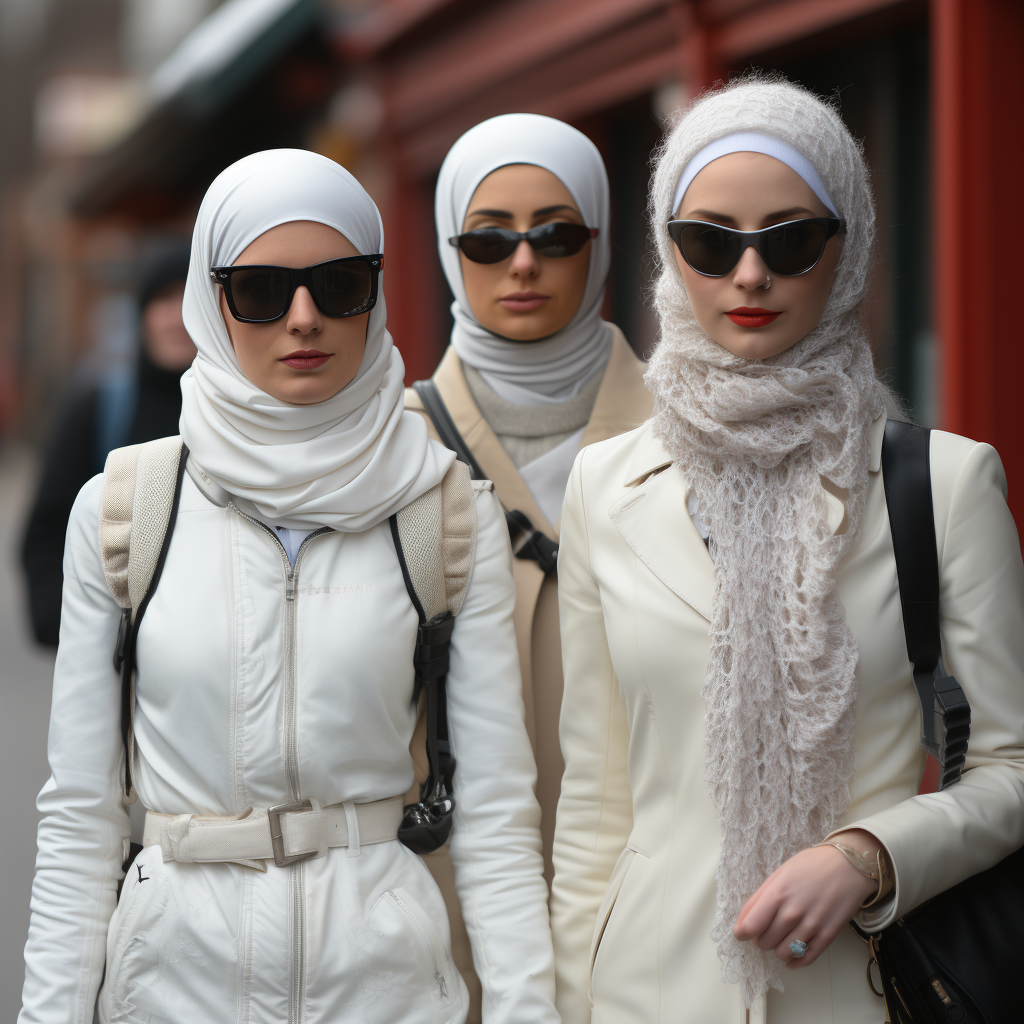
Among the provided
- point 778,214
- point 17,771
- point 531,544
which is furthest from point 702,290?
point 17,771

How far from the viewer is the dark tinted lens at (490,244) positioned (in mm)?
3010

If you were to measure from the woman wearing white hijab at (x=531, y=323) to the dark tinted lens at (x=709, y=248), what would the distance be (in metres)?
0.88

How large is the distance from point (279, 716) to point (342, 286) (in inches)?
28.7

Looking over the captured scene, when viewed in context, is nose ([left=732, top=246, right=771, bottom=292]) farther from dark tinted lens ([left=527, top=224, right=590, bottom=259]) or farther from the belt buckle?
the belt buckle

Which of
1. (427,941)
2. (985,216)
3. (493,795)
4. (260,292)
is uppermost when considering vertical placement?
(985,216)

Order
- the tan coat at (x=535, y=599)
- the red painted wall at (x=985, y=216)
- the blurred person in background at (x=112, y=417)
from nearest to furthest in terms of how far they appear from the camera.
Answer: the tan coat at (x=535, y=599), the blurred person in background at (x=112, y=417), the red painted wall at (x=985, y=216)

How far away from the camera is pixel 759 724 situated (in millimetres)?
2053

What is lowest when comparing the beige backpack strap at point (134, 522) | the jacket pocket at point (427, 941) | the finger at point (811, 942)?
the jacket pocket at point (427, 941)

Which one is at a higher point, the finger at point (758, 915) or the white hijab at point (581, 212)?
the white hijab at point (581, 212)

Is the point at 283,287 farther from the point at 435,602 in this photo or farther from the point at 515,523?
the point at 515,523

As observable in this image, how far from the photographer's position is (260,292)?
2176 millimetres

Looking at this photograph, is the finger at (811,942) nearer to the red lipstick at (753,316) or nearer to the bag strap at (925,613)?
the bag strap at (925,613)

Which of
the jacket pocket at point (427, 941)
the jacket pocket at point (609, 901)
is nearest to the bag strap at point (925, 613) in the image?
the jacket pocket at point (609, 901)

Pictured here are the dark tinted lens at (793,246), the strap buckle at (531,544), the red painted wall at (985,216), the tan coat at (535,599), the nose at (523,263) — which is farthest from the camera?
the red painted wall at (985,216)
